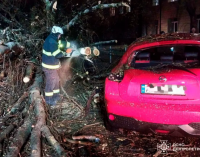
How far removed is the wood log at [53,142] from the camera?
111 inches

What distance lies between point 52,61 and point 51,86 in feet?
1.87

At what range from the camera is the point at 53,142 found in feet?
10.1

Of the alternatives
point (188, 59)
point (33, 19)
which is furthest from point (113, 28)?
point (188, 59)

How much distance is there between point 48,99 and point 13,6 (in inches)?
291

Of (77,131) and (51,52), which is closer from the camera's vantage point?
(77,131)

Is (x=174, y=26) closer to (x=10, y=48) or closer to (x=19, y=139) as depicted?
(x=10, y=48)

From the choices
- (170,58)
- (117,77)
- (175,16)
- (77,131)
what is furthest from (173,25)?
(117,77)

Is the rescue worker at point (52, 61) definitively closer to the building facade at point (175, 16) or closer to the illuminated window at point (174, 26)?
the building facade at point (175, 16)

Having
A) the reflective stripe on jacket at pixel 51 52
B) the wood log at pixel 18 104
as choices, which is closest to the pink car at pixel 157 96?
the reflective stripe on jacket at pixel 51 52

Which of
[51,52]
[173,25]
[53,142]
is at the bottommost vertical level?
[53,142]

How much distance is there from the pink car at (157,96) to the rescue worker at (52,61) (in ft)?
6.50

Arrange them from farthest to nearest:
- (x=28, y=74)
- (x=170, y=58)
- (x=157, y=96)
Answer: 1. (x=28, y=74)
2. (x=170, y=58)
3. (x=157, y=96)

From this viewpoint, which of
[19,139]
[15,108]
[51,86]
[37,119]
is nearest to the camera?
[19,139]

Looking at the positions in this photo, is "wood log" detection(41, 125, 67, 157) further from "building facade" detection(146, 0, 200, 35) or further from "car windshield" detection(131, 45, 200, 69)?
"building facade" detection(146, 0, 200, 35)
